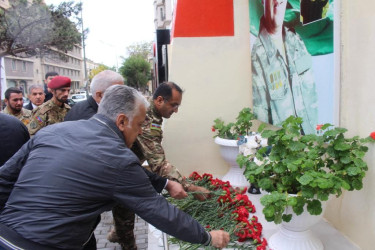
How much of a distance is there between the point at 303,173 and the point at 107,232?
2.76 metres

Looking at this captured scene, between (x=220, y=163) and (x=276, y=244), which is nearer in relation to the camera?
(x=276, y=244)

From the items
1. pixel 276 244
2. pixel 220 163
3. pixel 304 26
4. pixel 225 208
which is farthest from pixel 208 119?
pixel 276 244

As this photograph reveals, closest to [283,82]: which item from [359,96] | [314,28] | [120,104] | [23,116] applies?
[314,28]

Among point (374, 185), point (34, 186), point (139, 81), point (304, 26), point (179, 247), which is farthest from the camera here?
point (139, 81)

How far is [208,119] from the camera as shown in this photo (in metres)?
4.22

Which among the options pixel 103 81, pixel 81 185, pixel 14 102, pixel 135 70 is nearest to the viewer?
pixel 81 185

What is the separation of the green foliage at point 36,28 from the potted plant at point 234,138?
1984 centimetres

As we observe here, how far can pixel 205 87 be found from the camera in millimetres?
4191

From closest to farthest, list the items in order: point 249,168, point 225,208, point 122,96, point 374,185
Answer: point 122,96 → point 374,185 → point 249,168 → point 225,208

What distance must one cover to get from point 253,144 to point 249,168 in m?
0.95

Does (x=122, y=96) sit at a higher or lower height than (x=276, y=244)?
higher

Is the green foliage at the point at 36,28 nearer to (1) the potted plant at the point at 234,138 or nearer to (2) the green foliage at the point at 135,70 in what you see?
(2) the green foliage at the point at 135,70

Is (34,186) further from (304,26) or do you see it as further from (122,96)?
(304,26)

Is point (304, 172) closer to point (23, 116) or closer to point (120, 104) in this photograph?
point (120, 104)
